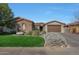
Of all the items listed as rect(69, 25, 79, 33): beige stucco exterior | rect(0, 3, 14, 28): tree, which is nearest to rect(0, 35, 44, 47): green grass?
rect(0, 3, 14, 28): tree

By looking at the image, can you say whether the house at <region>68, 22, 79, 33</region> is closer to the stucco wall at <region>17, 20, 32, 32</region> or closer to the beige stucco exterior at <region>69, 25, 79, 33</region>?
the beige stucco exterior at <region>69, 25, 79, 33</region>

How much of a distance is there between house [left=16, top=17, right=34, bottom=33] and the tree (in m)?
1.95

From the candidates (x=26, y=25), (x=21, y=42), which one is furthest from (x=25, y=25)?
(x=21, y=42)

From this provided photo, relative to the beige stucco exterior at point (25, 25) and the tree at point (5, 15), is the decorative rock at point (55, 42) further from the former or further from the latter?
the tree at point (5, 15)

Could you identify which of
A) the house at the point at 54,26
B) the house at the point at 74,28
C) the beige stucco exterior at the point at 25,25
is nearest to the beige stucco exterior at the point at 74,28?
the house at the point at 74,28

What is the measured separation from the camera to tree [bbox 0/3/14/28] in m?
23.2

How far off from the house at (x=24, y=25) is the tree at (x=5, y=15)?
195 centimetres

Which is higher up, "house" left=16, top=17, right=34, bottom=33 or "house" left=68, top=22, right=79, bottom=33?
"house" left=16, top=17, right=34, bottom=33

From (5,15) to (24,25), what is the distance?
5208 millimetres

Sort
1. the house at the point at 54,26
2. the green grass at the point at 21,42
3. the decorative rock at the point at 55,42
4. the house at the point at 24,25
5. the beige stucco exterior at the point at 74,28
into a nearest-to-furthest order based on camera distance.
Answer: the decorative rock at the point at 55,42 → the green grass at the point at 21,42 → the house at the point at 24,25 → the house at the point at 54,26 → the beige stucco exterior at the point at 74,28

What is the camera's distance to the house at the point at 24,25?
20.1m

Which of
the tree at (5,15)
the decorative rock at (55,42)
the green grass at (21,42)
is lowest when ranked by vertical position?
the green grass at (21,42)

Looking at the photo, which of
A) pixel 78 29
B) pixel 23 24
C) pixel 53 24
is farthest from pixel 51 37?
pixel 78 29
